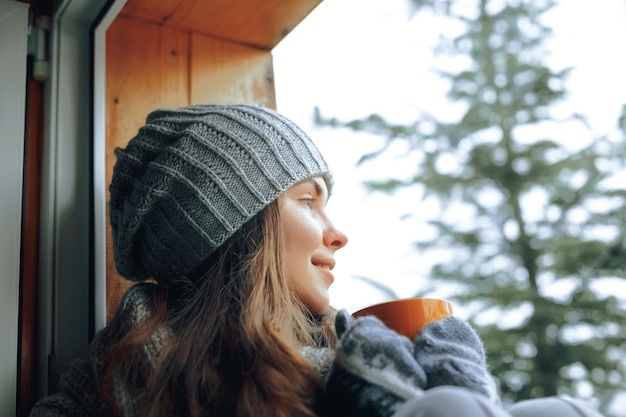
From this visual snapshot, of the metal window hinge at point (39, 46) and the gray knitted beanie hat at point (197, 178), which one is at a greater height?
the metal window hinge at point (39, 46)

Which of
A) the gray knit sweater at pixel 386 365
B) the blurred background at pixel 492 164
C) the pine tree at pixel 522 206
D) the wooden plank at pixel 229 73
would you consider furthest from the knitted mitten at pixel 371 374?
the pine tree at pixel 522 206

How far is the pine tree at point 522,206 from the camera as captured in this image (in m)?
2.00

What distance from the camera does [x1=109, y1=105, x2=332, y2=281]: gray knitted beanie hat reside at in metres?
1.06

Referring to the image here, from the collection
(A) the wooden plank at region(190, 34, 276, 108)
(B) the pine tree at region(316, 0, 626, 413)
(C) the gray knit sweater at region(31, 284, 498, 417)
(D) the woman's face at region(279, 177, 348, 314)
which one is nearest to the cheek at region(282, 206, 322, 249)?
(D) the woman's face at region(279, 177, 348, 314)

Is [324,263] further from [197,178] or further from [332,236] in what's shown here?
[197,178]

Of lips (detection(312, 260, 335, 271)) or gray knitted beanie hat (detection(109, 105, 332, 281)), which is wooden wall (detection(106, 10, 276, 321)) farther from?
lips (detection(312, 260, 335, 271))

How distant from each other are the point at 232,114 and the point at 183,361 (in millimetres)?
474

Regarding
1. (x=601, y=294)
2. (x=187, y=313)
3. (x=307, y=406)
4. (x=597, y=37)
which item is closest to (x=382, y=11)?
(x=597, y=37)

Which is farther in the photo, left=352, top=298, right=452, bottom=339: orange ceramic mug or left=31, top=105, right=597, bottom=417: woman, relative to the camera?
left=352, top=298, right=452, bottom=339: orange ceramic mug

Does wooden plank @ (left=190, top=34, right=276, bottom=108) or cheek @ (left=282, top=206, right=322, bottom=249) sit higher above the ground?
wooden plank @ (left=190, top=34, right=276, bottom=108)

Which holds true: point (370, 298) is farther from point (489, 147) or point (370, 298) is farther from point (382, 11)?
point (382, 11)

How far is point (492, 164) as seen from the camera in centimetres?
235

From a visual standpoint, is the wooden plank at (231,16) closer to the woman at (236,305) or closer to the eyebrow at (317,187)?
the woman at (236,305)

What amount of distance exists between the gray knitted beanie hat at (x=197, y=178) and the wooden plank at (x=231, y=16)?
1.35 ft
